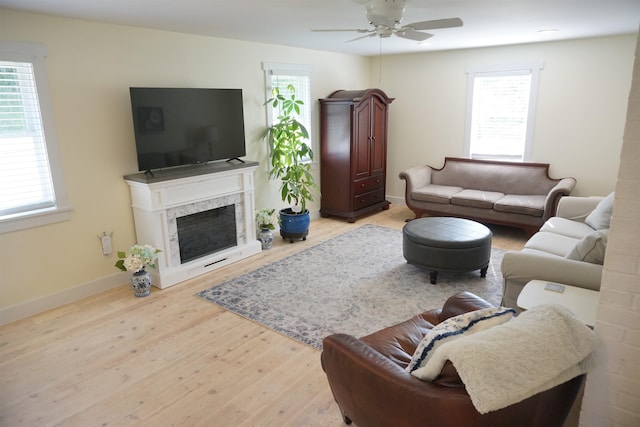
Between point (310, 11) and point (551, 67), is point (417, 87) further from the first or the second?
point (310, 11)

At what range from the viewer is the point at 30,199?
10.8 feet

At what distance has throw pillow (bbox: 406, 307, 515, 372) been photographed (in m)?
1.52

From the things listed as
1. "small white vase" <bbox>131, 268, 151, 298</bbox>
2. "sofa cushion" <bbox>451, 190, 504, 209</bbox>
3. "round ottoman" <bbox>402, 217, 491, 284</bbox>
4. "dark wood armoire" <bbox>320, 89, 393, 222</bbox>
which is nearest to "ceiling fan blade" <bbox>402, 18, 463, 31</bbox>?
"round ottoman" <bbox>402, 217, 491, 284</bbox>

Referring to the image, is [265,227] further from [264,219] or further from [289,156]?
[289,156]

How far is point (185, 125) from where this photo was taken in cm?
399

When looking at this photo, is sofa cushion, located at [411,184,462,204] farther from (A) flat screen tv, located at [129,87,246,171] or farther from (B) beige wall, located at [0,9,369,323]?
(B) beige wall, located at [0,9,369,323]

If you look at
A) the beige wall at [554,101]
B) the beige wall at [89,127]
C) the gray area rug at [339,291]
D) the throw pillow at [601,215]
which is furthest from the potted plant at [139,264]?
the beige wall at [554,101]

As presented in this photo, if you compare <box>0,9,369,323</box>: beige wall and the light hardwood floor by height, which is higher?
<box>0,9,369,323</box>: beige wall

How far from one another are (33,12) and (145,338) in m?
2.51

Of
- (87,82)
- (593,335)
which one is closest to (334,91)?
(87,82)

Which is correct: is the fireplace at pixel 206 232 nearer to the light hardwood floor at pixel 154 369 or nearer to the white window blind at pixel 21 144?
the light hardwood floor at pixel 154 369

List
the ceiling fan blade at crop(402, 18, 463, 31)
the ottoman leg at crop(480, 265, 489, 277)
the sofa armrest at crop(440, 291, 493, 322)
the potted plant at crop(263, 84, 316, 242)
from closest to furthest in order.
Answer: the sofa armrest at crop(440, 291, 493, 322), the ceiling fan blade at crop(402, 18, 463, 31), the ottoman leg at crop(480, 265, 489, 277), the potted plant at crop(263, 84, 316, 242)

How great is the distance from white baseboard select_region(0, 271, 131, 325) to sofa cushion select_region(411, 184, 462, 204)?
367cm

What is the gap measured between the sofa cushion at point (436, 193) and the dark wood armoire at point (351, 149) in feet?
2.38
